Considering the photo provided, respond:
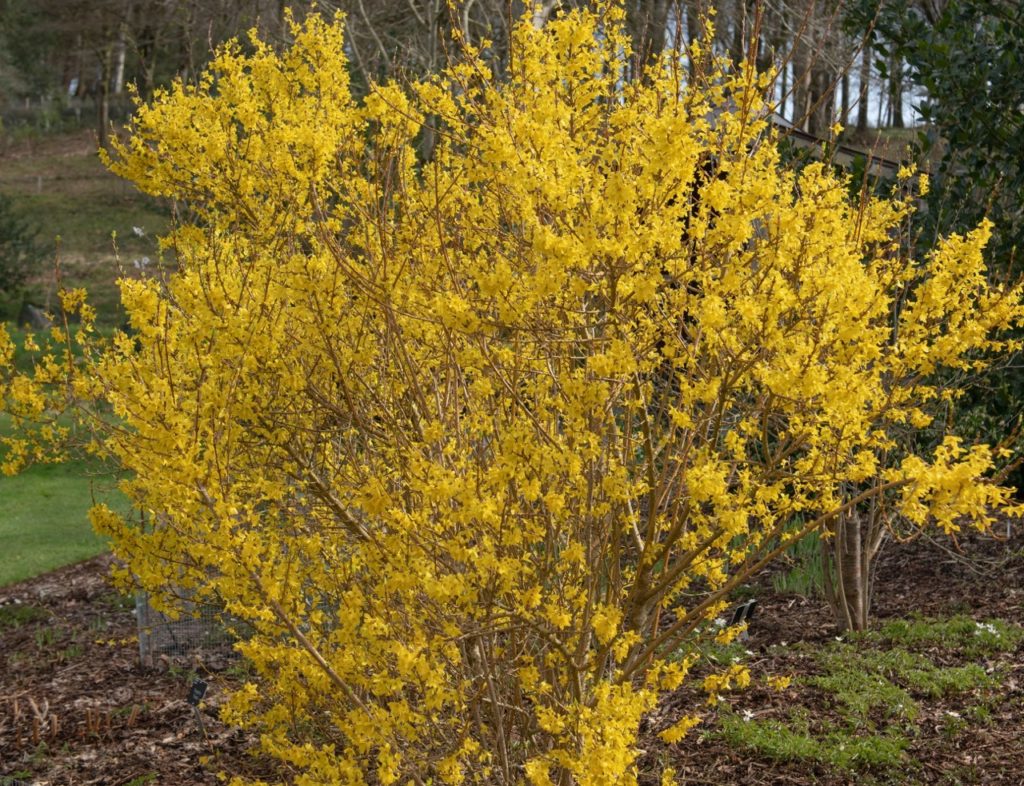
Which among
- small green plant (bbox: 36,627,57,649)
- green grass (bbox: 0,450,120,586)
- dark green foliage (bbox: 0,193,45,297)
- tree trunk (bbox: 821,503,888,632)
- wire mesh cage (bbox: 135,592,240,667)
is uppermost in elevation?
dark green foliage (bbox: 0,193,45,297)

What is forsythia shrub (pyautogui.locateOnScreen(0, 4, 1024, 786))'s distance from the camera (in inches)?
126

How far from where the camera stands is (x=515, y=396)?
3467mm

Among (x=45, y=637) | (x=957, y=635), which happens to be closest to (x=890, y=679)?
(x=957, y=635)

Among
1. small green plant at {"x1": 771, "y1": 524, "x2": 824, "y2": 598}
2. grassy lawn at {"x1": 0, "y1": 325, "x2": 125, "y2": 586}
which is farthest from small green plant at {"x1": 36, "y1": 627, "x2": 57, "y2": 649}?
small green plant at {"x1": 771, "y1": 524, "x2": 824, "y2": 598}

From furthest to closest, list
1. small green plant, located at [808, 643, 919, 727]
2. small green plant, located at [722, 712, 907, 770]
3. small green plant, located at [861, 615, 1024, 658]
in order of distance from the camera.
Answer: small green plant, located at [861, 615, 1024, 658] < small green plant, located at [808, 643, 919, 727] < small green plant, located at [722, 712, 907, 770]

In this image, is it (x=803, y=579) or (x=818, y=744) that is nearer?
(x=818, y=744)

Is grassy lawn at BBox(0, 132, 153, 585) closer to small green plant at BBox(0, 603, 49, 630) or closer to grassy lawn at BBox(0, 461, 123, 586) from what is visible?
grassy lawn at BBox(0, 461, 123, 586)

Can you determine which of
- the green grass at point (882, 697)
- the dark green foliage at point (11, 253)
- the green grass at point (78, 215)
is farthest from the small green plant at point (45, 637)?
the dark green foliage at point (11, 253)

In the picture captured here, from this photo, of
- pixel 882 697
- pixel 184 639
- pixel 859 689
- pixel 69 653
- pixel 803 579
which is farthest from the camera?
pixel 803 579

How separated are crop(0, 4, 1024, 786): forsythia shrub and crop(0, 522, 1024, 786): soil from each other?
0.86m

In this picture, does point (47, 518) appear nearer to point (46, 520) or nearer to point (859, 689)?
point (46, 520)

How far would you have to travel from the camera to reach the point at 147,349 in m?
4.01

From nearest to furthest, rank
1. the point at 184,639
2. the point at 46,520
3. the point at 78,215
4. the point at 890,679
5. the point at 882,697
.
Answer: the point at 882,697 → the point at 890,679 → the point at 184,639 → the point at 46,520 → the point at 78,215

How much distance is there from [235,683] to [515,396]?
3860mm
